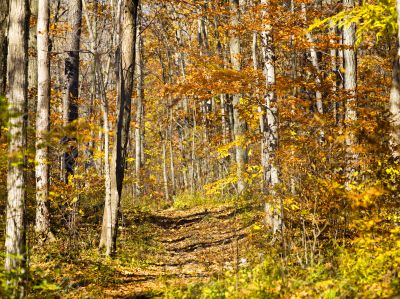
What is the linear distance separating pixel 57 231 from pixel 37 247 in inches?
54.1

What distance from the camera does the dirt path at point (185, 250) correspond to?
9.14m

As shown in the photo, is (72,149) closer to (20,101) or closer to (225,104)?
(20,101)

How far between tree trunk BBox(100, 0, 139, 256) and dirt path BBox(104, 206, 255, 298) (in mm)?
1106

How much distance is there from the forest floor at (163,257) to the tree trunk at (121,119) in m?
0.68

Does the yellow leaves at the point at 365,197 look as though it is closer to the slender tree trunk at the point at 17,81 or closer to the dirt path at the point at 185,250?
the dirt path at the point at 185,250

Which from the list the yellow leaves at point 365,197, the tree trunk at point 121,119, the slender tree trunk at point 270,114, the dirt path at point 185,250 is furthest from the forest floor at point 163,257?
the yellow leaves at point 365,197

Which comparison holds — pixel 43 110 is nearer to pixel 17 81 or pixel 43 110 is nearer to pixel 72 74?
pixel 72 74

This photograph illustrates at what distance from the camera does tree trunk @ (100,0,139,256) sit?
36.6ft

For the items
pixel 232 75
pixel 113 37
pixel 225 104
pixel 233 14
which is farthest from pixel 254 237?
pixel 225 104

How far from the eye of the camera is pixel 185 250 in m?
13.2

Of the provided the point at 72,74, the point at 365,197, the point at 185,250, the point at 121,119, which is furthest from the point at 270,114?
the point at 72,74

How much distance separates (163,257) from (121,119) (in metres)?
3.60

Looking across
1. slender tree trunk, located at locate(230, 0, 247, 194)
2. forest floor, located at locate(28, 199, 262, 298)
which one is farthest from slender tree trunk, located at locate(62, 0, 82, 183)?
slender tree trunk, located at locate(230, 0, 247, 194)

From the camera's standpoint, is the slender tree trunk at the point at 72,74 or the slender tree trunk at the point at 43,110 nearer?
the slender tree trunk at the point at 43,110
